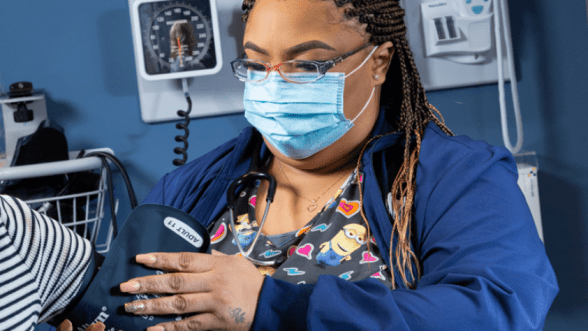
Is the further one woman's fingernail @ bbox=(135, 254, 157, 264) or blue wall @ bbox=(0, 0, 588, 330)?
blue wall @ bbox=(0, 0, 588, 330)

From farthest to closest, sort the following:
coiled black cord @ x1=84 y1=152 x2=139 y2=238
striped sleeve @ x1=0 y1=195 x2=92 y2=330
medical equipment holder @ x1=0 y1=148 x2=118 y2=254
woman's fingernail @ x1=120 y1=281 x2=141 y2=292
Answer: coiled black cord @ x1=84 y1=152 x2=139 y2=238, medical equipment holder @ x1=0 y1=148 x2=118 y2=254, woman's fingernail @ x1=120 y1=281 x2=141 y2=292, striped sleeve @ x1=0 y1=195 x2=92 y2=330

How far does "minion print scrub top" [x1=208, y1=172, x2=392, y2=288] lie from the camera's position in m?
0.93

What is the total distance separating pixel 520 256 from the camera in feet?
2.61

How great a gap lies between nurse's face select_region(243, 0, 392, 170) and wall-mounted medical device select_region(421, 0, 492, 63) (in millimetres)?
430

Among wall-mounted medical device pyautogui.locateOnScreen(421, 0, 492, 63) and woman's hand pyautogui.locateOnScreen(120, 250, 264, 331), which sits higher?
wall-mounted medical device pyautogui.locateOnScreen(421, 0, 492, 63)

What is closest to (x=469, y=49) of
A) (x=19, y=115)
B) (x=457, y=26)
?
(x=457, y=26)

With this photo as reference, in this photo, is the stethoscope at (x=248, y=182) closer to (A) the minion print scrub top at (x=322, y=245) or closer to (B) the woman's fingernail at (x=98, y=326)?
(A) the minion print scrub top at (x=322, y=245)

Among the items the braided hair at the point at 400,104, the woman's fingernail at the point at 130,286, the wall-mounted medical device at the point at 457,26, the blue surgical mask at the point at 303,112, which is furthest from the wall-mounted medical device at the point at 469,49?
the woman's fingernail at the point at 130,286

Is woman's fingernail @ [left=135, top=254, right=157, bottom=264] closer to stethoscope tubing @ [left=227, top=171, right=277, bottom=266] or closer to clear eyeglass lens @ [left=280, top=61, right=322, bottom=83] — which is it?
stethoscope tubing @ [left=227, top=171, right=277, bottom=266]

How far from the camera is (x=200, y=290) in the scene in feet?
2.19

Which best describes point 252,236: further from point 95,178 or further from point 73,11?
point 73,11

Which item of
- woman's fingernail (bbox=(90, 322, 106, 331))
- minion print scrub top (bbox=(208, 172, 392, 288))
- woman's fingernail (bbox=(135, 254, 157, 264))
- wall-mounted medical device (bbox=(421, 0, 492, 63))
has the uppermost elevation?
wall-mounted medical device (bbox=(421, 0, 492, 63))

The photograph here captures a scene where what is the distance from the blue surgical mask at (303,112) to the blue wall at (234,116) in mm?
509

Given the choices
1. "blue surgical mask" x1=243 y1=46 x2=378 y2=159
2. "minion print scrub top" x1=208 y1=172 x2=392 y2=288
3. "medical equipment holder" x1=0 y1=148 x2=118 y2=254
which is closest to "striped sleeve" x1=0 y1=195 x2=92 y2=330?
"minion print scrub top" x1=208 y1=172 x2=392 y2=288
